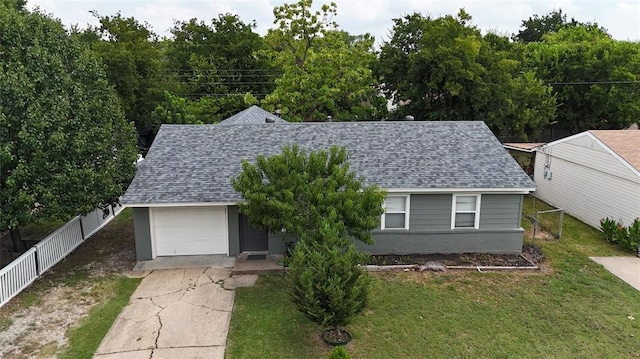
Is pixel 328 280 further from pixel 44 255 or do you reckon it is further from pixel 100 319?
pixel 44 255

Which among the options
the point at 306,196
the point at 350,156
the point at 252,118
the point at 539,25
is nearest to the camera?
the point at 306,196

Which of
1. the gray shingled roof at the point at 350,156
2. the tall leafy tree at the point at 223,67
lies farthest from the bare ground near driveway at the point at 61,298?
the tall leafy tree at the point at 223,67

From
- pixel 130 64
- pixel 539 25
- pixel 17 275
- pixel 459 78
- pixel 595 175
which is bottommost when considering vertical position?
pixel 17 275

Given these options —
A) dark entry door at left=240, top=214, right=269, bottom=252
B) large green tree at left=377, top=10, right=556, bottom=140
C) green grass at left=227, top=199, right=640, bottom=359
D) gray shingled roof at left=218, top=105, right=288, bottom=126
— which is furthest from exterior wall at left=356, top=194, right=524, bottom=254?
large green tree at left=377, top=10, right=556, bottom=140

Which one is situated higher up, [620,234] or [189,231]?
[189,231]

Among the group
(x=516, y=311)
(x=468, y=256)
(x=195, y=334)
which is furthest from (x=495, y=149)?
(x=195, y=334)

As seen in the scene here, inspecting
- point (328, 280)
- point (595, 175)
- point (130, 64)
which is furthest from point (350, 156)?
point (130, 64)

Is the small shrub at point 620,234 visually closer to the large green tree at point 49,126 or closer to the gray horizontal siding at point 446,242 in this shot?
the gray horizontal siding at point 446,242
